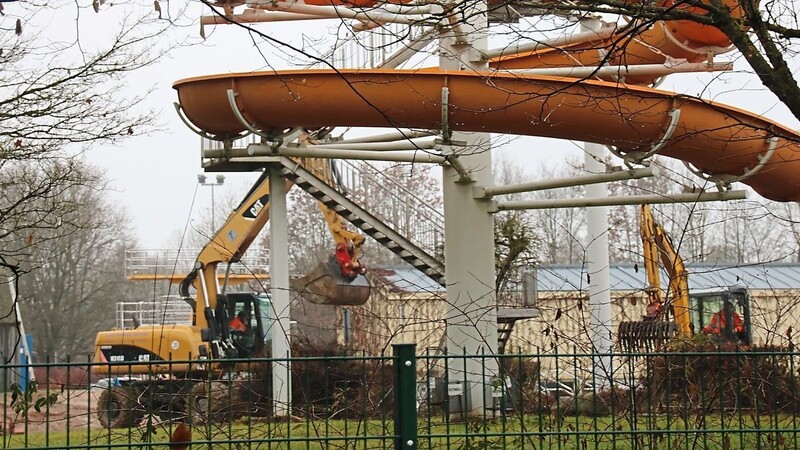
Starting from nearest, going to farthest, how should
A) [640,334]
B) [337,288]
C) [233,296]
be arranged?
[640,334], [337,288], [233,296]

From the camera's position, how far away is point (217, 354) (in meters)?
22.4

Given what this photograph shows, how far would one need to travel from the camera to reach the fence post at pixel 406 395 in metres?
7.39

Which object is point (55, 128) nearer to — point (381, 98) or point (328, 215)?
point (381, 98)

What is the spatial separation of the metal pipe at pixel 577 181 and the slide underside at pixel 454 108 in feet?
1.03

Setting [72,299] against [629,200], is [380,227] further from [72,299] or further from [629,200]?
[72,299]

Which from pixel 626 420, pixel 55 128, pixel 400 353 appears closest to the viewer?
pixel 400 353

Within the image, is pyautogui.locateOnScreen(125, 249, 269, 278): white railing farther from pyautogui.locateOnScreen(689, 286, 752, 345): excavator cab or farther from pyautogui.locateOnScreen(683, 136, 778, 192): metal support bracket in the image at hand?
pyautogui.locateOnScreen(683, 136, 778, 192): metal support bracket

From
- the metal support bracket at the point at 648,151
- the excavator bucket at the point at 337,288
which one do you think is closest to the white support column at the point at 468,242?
the metal support bracket at the point at 648,151

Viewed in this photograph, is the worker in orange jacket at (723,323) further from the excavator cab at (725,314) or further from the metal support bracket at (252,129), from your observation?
the metal support bracket at (252,129)

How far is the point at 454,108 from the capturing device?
1312 cm

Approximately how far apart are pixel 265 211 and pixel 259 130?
31.2 feet

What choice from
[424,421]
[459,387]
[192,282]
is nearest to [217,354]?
[192,282]

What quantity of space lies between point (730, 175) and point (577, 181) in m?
2.03

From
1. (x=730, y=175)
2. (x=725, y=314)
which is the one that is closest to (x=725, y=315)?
(x=725, y=314)
